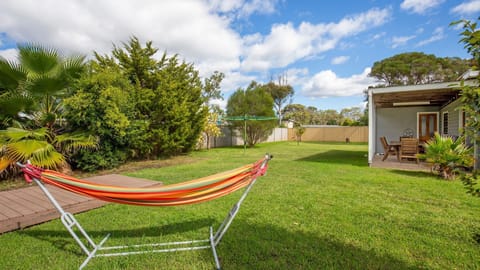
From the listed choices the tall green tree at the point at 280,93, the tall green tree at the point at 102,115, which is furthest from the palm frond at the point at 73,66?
the tall green tree at the point at 280,93

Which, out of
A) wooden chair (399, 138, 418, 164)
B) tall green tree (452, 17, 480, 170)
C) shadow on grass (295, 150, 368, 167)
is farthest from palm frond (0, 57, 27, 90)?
wooden chair (399, 138, 418, 164)

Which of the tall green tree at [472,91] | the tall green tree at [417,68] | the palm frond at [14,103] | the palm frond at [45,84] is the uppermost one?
the tall green tree at [417,68]

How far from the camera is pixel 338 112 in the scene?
180 ft

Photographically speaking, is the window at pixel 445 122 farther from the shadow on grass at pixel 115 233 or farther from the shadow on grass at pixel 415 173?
the shadow on grass at pixel 115 233

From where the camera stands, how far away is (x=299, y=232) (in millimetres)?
2891

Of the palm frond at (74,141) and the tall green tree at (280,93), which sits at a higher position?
the tall green tree at (280,93)

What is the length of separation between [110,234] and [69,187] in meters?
0.93

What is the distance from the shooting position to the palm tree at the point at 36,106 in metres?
5.07

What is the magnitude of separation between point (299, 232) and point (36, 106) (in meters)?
6.80

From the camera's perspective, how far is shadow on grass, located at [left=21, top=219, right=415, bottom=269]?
7.30 ft

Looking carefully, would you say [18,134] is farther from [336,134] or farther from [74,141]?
[336,134]

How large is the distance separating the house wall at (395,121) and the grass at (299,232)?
7.93m

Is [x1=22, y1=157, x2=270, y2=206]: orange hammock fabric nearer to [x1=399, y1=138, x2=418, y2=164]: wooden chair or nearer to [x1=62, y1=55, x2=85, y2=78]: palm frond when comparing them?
[x1=62, y1=55, x2=85, y2=78]: palm frond

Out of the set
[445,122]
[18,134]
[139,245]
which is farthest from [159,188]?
[445,122]
